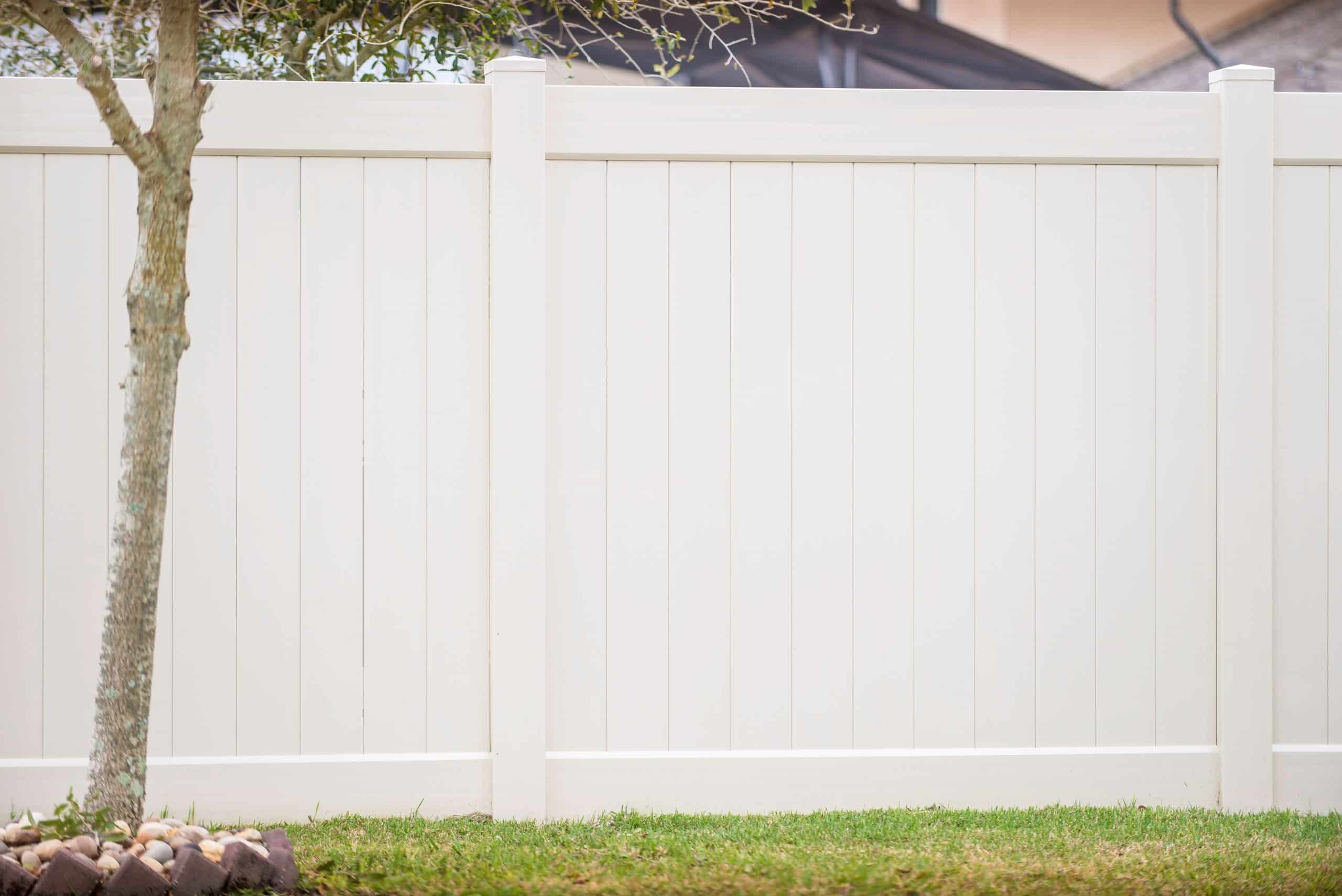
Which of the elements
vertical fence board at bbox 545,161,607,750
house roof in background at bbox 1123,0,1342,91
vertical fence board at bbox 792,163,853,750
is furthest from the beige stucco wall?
vertical fence board at bbox 545,161,607,750

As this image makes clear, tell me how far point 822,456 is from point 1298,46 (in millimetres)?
5505

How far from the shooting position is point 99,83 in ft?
8.93

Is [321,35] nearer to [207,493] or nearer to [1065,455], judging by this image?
[207,493]

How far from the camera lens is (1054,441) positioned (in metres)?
3.63

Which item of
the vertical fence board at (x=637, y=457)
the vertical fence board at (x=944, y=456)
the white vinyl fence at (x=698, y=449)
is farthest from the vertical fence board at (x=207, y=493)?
the vertical fence board at (x=944, y=456)

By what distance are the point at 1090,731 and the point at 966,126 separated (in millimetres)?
2057

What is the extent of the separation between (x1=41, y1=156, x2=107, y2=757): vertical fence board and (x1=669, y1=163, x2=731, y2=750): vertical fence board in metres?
1.82

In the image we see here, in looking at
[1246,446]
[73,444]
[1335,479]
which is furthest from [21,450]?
[1335,479]

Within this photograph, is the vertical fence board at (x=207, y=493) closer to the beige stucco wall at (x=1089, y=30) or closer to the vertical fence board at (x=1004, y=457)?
the vertical fence board at (x=1004, y=457)

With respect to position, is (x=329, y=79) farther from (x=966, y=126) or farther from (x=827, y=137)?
(x=966, y=126)

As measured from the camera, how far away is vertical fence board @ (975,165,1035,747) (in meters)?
3.61

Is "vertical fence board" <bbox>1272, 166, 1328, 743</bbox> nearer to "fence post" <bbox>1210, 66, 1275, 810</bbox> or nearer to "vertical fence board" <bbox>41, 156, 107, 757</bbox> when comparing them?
"fence post" <bbox>1210, 66, 1275, 810</bbox>

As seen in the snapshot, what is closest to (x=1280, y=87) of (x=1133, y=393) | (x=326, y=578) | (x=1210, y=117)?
(x=1210, y=117)

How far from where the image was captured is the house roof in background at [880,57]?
22.1 feet
